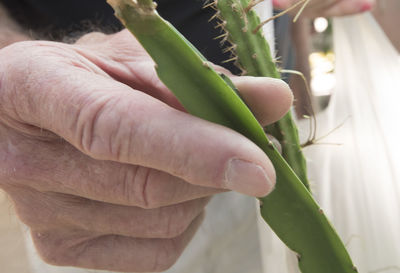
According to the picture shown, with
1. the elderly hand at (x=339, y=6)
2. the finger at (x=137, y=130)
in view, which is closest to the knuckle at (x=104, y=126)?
the finger at (x=137, y=130)

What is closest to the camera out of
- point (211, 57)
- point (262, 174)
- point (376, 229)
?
point (262, 174)

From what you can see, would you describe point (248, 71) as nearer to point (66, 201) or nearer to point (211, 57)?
point (66, 201)

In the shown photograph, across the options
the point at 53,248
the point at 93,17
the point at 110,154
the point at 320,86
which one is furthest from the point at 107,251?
the point at 320,86

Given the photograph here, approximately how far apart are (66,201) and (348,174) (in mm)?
327

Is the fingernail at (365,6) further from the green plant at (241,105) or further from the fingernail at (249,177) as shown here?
the fingernail at (249,177)

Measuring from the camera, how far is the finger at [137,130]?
25 cm

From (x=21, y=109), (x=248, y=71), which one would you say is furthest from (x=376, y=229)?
(x=21, y=109)

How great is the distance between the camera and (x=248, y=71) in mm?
332

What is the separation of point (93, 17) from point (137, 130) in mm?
488

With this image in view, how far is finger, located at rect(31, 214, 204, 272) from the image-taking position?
43 cm

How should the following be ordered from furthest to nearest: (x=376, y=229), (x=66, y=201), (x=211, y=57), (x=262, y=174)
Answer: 1. (x=211, y=57)
2. (x=376, y=229)
3. (x=66, y=201)
4. (x=262, y=174)

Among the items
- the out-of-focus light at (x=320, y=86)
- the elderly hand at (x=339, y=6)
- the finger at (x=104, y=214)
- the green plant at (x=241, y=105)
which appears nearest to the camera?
the green plant at (x=241, y=105)

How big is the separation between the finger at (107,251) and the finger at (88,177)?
78 mm

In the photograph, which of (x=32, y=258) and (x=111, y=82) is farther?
(x=32, y=258)
